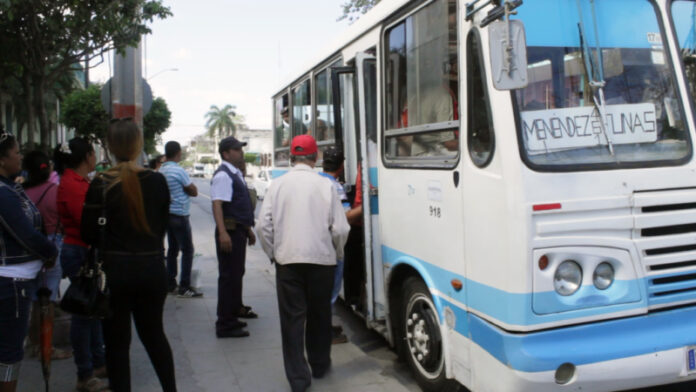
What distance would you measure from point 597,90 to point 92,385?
3970 mm

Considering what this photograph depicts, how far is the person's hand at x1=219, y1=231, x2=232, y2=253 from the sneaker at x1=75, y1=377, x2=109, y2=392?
5.54 ft

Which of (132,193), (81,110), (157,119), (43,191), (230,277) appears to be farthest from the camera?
(157,119)

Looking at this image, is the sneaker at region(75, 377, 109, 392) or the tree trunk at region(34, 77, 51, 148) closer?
the sneaker at region(75, 377, 109, 392)

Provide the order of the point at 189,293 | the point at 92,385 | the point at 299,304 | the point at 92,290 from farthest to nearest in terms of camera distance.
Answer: the point at 189,293, the point at 299,304, the point at 92,385, the point at 92,290

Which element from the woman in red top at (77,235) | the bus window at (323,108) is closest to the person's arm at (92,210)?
the woman in red top at (77,235)

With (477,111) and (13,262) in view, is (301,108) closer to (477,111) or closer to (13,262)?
(477,111)

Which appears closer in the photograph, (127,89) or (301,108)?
(127,89)

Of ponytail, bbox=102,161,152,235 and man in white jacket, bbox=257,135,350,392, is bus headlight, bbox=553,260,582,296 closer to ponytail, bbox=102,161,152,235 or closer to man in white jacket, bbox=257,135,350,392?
man in white jacket, bbox=257,135,350,392

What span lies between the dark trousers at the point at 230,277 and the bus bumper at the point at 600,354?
10.3ft

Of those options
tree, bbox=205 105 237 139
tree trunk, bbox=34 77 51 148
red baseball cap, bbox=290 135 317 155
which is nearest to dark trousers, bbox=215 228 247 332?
red baseball cap, bbox=290 135 317 155

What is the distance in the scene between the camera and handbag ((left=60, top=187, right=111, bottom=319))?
3480 millimetres

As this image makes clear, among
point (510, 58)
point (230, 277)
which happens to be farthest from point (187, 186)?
point (510, 58)

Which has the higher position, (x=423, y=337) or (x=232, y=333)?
(x=423, y=337)

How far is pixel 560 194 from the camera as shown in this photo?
3160 millimetres
